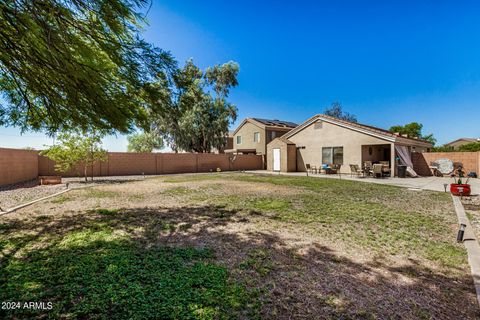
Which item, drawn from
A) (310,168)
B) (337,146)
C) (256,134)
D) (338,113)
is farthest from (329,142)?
(338,113)

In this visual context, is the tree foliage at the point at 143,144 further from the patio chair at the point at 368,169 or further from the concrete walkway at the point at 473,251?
the concrete walkway at the point at 473,251

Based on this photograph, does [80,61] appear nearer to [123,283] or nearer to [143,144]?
[123,283]

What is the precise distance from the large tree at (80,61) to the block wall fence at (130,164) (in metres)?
10.6

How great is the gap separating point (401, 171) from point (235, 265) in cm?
1805

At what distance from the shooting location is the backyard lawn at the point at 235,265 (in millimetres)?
2311

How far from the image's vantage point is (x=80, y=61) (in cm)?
374

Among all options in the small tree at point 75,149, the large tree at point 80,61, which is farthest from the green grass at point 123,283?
the small tree at point 75,149

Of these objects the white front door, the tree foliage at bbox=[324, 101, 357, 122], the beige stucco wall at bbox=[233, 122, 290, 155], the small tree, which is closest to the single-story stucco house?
the white front door

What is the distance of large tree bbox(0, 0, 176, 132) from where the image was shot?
3.24 meters

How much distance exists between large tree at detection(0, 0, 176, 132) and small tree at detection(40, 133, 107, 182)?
944 centimetres

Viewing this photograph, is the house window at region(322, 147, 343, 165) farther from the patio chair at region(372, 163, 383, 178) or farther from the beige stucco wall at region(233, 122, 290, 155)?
the beige stucco wall at region(233, 122, 290, 155)

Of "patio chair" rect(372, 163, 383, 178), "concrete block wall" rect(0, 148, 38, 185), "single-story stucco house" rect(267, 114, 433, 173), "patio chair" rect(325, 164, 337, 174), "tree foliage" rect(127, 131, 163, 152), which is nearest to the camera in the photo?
"concrete block wall" rect(0, 148, 38, 185)

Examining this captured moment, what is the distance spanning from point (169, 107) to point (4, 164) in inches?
497

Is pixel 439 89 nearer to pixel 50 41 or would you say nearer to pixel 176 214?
pixel 176 214
